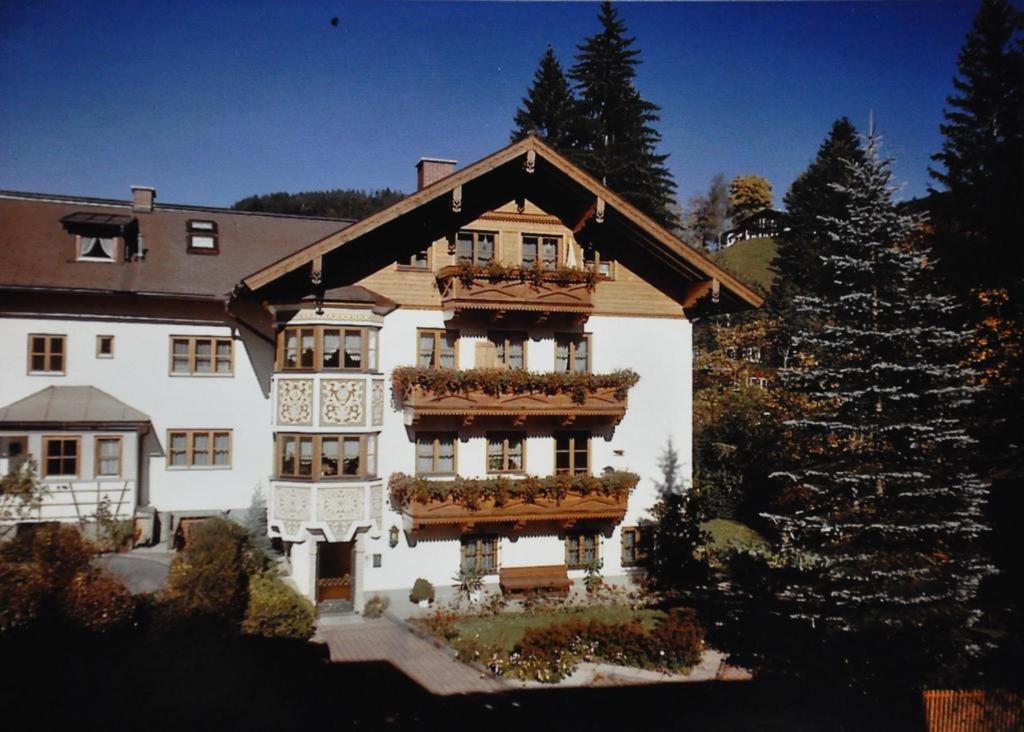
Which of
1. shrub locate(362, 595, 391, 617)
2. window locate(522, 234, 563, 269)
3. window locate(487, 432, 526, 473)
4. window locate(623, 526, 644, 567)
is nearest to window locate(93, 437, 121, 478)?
shrub locate(362, 595, 391, 617)

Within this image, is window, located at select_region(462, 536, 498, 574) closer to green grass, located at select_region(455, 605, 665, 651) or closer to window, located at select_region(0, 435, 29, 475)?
green grass, located at select_region(455, 605, 665, 651)

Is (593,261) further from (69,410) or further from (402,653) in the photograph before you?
(69,410)

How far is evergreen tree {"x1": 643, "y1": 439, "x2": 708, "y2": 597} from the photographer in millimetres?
21000

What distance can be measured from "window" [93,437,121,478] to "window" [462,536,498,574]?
9.33 m

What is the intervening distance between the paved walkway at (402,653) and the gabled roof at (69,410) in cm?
753

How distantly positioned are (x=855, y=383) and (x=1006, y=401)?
3.21 m

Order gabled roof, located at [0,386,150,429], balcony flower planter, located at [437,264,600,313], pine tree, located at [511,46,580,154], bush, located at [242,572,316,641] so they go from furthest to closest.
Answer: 1. pine tree, located at [511,46,580,154]
2. balcony flower planter, located at [437,264,600,313]
3. gabled roof, located at [0,386,150,429]
4. bush, located at [242,572,316,641]

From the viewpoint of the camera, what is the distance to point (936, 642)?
490 inches

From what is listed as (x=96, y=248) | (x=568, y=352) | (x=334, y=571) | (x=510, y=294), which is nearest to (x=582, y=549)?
(x=568, y=352)

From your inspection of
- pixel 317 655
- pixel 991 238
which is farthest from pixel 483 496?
pixel 991 238

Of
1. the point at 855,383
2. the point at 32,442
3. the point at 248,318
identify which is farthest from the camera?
the point at 248,318

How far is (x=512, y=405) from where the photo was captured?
19172mm

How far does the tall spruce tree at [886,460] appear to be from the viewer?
12.6 m

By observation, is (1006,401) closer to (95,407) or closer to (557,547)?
(557,547)
